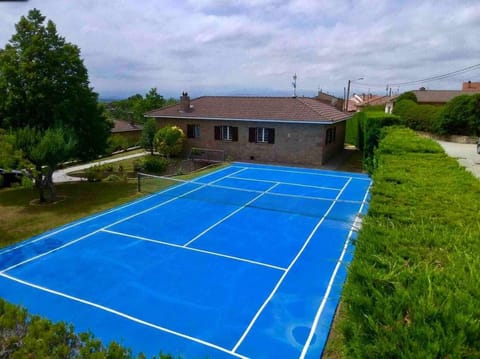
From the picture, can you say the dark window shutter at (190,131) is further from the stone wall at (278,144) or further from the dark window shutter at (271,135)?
the dark window shutter at (271,135)

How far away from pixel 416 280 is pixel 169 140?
90.1 feet

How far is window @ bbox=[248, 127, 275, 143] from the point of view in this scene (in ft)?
90.0

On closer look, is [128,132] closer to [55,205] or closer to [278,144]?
[278,144]

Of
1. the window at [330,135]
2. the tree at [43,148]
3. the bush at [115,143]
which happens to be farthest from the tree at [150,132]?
the window at [330,135]

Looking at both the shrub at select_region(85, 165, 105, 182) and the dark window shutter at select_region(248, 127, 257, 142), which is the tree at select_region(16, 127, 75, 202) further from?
the dark window shutter at select_region(248, 127, 257, 142)

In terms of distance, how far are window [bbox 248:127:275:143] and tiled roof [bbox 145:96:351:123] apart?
941 mm

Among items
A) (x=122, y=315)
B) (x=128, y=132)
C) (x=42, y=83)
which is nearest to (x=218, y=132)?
(x=42, y=83)

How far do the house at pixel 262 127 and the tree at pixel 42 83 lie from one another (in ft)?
36.8

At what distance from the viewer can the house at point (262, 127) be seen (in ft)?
85.9

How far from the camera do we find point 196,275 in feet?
30.1

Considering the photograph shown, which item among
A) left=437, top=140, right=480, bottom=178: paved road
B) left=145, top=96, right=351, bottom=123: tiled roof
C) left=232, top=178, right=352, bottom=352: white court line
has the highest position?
left=145, top=96, right=351, bottom=123: tiled roof

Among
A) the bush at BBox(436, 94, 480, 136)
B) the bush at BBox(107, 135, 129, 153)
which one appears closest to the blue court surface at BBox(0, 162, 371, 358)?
the bush at BBox(107, 135, 129, 153)

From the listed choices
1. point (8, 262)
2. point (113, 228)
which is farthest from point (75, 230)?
point (8, 262)

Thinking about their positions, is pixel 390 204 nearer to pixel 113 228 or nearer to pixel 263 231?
pixel 263 231
